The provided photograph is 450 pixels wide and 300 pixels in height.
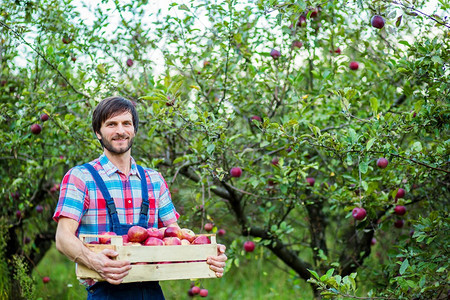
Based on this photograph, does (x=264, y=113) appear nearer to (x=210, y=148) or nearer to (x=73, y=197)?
(x=210, y=148)

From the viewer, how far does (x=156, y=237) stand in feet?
6.78

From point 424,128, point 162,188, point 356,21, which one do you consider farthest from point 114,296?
point 356,21

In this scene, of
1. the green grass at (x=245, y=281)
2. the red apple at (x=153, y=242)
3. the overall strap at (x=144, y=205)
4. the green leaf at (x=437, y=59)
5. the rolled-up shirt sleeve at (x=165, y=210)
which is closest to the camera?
the red apple at (x=153, y=242)

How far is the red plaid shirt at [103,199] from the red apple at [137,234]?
0.15 m

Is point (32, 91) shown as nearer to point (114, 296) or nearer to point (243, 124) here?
point (243, 124)

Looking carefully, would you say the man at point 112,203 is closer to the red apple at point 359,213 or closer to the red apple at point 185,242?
the red apple at point 185,242

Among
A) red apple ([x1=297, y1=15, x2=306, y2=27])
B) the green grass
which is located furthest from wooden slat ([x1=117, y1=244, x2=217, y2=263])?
the green grass

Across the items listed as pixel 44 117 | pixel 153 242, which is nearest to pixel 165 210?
pixel 153 242

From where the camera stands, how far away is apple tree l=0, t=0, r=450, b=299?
304 cm

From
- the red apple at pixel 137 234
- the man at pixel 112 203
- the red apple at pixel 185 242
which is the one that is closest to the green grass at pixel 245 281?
the man at pixel 112 203

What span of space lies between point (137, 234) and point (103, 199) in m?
0.22

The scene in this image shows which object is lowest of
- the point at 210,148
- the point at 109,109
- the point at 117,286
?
the point at 117,286

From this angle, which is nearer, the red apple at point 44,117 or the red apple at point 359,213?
the red apple at point 359,213

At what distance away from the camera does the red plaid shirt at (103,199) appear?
6.77 feet
